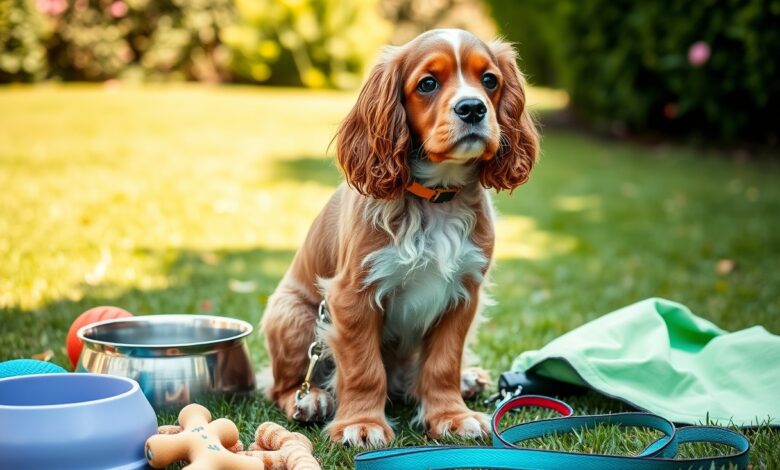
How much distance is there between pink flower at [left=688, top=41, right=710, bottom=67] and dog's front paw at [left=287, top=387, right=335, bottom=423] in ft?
27.1

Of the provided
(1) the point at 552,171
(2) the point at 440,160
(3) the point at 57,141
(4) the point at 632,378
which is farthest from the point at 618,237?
(3) the point at 57,141

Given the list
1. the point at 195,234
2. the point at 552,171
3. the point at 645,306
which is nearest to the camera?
the point at 645,306

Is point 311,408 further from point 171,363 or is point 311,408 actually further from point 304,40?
point 304,40

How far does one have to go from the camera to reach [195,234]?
265 inches

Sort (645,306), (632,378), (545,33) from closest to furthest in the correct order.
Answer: (632,378)
(645,306)
(545,33)

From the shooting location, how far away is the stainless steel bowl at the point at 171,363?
3074 mm

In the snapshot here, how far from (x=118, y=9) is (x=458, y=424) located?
18266 mm

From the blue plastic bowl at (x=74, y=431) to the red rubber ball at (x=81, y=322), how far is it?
3.26 ft

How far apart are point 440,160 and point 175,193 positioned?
558 cm

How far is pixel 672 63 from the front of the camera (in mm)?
10672

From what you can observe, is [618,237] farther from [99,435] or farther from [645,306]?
[99,435]

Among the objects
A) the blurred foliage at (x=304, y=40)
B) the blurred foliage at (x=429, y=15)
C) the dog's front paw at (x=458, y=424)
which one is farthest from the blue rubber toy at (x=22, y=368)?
the blurred foliage at (x=429, y=15)

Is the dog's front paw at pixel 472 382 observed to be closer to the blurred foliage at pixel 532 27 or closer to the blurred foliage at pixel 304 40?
the blurred foliage at pixel 532 27

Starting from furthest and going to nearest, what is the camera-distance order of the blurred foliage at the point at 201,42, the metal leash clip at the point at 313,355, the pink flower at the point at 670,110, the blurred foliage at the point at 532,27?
the blurred foliage at the point at 201,42 → the blurred foliage at the point at 532,27 → the pink flower at the point at 670,110 → the metal leash clip at the point at 313,355
